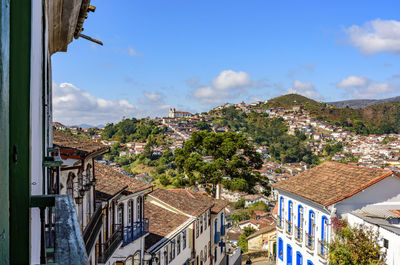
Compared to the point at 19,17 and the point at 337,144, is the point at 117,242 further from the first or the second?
the point at 337,144

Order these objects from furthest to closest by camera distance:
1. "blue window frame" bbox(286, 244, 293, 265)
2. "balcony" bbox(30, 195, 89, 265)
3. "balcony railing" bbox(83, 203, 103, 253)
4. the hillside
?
1. the hillside
2. "blue window frame" bbox(286, 244, 293, 265)
3. "balcony railing" bbox(83, 203, 103, 253)
4. "balcony" bbox(30, 195, 89, 265)

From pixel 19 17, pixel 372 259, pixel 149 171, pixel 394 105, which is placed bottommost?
pixel 149 171

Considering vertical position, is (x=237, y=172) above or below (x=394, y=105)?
below

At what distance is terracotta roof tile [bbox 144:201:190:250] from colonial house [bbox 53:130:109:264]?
635 centimetres

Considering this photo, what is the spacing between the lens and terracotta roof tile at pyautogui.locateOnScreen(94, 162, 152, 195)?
1286cm

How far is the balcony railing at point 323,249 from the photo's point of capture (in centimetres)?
1613

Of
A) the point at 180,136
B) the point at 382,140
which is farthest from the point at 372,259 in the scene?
the point at 382,140

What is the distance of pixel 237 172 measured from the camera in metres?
29.4

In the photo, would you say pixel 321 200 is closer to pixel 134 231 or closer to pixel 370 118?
pixel 134 231

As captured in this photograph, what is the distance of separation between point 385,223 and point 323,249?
3.12 metres

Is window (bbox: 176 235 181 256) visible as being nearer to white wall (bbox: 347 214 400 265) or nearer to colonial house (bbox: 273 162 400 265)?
colonial house (bbox: 273 162 400 265)

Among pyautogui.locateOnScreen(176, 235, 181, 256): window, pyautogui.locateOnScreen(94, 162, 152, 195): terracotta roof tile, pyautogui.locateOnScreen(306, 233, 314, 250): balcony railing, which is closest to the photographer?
pyautogui.locateOnScreen(94, 162, 152, 195): terracotta roof tile

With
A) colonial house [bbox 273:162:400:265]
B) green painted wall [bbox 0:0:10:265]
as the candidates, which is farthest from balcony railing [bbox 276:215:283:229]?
green painted wall [bbox 0:0:10:265]

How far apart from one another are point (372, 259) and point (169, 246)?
932 cm
